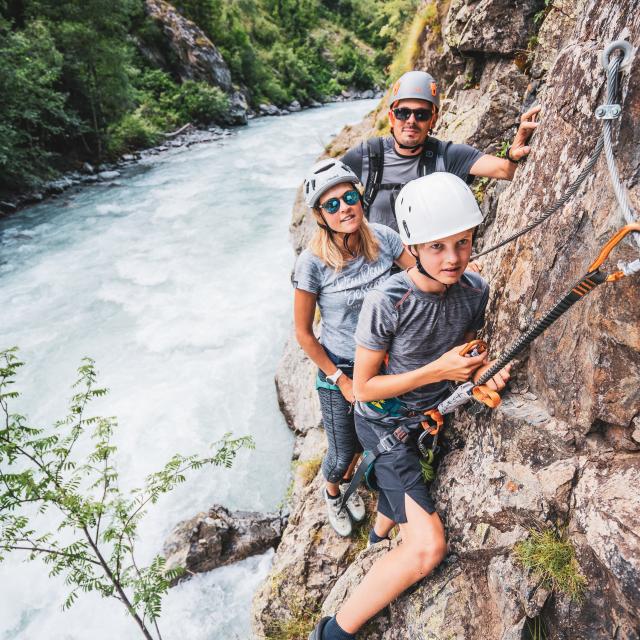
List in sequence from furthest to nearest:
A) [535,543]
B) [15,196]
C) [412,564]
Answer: [15,196]
[412,564]
[535,543]

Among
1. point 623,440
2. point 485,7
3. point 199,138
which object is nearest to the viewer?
point 623,440

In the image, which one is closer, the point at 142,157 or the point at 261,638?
the point at 261,638

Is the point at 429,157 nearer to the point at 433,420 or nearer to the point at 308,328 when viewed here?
the point at 308,328

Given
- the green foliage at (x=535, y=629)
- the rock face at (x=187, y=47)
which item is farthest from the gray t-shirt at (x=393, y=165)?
the rock face at (x=187, y=47)

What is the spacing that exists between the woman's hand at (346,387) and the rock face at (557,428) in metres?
0.76

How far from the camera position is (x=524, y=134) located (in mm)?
2711

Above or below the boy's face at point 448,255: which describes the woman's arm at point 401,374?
below

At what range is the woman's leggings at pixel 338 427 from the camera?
3.33 meters

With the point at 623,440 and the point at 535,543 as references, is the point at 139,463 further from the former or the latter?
the point at 623,440

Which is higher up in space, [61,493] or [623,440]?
[623,440]

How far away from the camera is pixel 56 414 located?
771cm

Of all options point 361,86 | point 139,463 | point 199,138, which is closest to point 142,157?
point 199,138

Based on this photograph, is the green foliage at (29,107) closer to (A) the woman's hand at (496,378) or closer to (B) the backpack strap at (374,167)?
(B) the backpack strap at (374,167)

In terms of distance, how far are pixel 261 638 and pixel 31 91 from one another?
2283 cm
